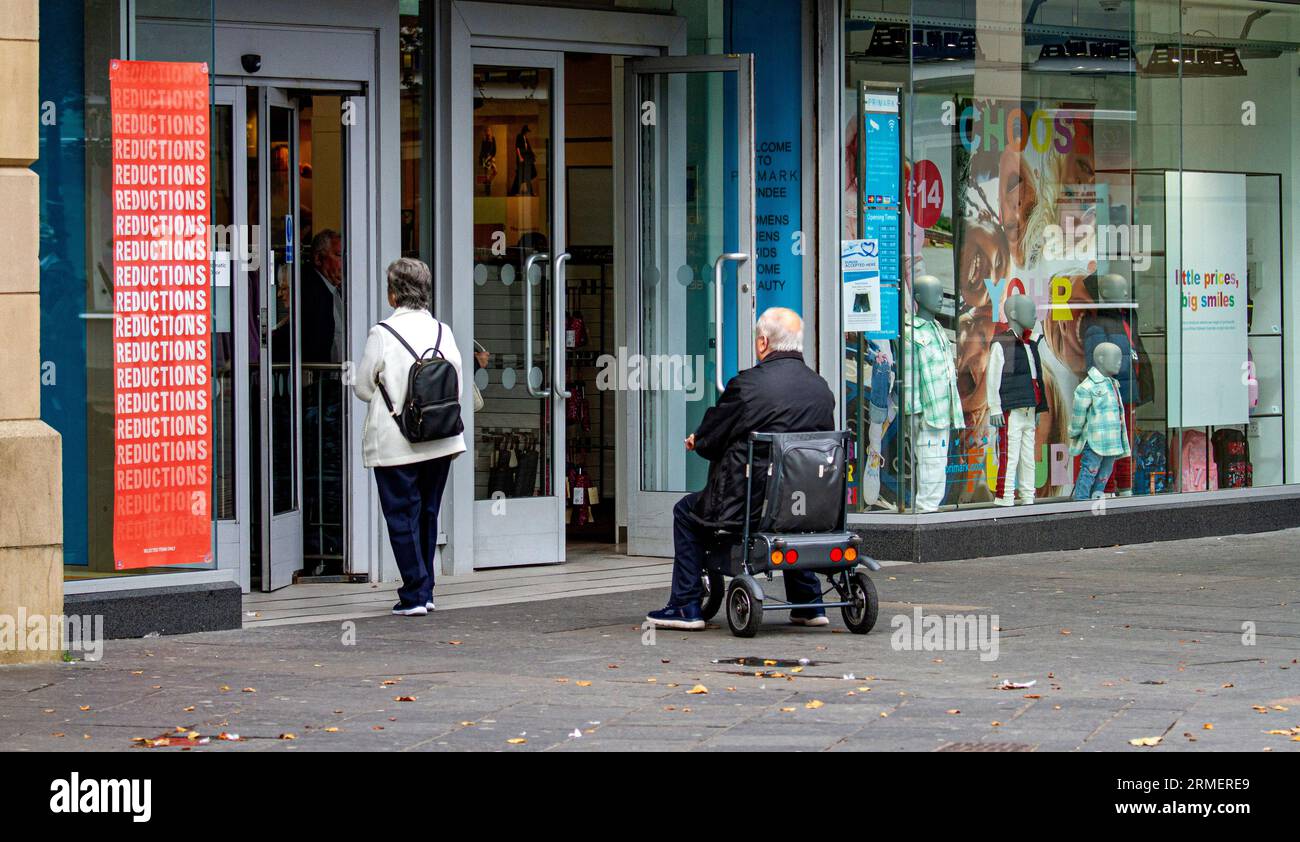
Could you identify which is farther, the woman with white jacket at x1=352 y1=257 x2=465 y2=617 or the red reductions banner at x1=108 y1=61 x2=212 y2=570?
the woman with white jacket at x1=352 y1=257 x2=465 y2=617

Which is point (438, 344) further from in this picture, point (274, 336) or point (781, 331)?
point (781, 331)

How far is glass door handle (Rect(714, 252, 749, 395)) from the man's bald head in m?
2.72

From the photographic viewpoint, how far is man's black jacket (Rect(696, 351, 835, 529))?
8.72 meters

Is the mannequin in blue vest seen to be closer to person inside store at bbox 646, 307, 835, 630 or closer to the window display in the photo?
the window display

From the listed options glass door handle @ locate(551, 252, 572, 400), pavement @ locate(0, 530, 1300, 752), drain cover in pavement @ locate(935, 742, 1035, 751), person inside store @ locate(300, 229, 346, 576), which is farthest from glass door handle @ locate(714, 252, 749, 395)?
drain cover in pavement @ locate(935, 742, 1035, 751)

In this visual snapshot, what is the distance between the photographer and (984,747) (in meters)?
6.28

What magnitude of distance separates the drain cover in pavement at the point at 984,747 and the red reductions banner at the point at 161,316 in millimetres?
4066

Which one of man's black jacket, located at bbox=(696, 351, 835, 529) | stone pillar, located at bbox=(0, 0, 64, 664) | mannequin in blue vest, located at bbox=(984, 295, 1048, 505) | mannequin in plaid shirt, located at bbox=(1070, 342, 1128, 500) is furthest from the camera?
mannequin in plaid shirt, located at bbox=(1070, 342, 1128, 500)

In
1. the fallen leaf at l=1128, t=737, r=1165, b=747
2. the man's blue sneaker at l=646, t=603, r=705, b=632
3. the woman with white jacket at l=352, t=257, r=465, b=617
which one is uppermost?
the woman with white jacket at l=352, t=257, r=465, b=617

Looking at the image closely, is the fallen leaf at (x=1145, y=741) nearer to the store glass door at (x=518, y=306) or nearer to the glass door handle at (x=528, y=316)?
the store glass door at (x=518, y=306)

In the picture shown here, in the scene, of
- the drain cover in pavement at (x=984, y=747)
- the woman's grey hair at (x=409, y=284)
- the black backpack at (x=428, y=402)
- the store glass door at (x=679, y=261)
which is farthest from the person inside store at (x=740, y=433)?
the store glass door at (x=679, y=261)

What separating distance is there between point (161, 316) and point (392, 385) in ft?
3.95

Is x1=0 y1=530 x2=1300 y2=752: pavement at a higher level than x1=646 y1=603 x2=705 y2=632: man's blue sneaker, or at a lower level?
lower

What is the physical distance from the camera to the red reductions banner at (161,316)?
8.80 m
